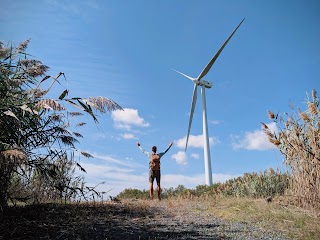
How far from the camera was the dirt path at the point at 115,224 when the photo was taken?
20.0ft

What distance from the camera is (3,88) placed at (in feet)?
23.5

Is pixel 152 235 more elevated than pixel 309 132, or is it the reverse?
pixel 309 132

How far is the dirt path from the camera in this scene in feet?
20.0

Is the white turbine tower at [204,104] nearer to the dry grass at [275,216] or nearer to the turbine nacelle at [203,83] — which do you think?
the turbine nacelle at [203,83]

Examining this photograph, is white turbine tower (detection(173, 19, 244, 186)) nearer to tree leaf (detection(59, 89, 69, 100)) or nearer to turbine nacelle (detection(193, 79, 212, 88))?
turbine nacelle (detection(193, 79, 212, 88))

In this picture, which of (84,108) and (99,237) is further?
(84,108)

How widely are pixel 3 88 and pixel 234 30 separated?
1768cm

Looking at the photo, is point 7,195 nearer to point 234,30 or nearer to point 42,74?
point 42,74

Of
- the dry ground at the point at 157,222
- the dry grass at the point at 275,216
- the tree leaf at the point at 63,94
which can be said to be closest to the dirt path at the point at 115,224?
the dry ground at the point at 157,222

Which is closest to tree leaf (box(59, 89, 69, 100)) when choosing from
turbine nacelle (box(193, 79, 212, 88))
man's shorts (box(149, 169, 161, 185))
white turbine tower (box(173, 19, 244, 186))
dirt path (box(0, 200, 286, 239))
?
dirt path (box(0, 200, 286, 239))

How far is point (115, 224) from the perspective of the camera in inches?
275

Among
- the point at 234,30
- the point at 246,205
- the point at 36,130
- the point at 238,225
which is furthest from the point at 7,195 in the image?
the point at 234,30

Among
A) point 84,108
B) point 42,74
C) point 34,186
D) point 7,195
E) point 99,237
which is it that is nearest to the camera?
point 99,237

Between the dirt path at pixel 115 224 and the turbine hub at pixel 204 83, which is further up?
the turbine hub at pixel 204 83
